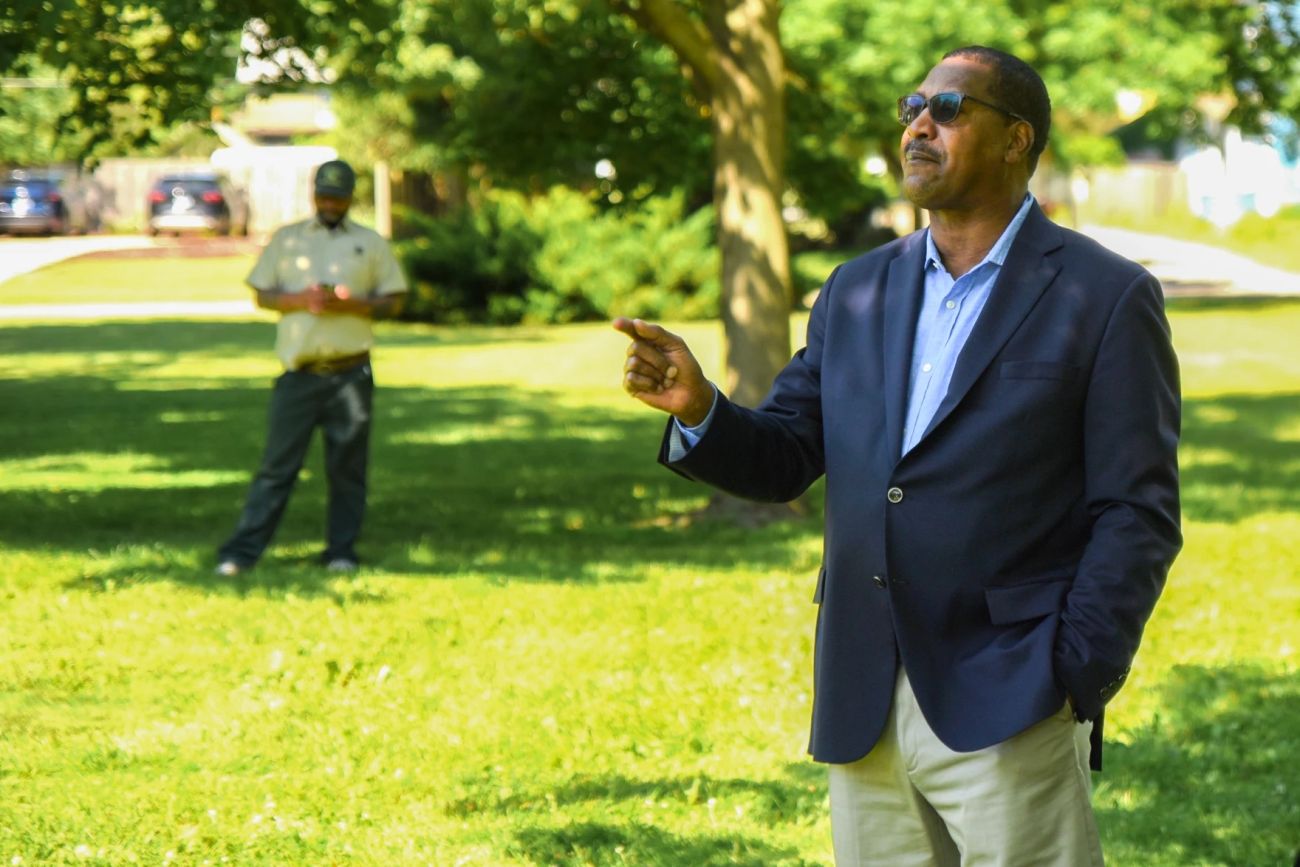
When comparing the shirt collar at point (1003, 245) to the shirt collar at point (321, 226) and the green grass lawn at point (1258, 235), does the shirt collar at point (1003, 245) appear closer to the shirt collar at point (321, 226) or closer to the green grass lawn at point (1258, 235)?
the shirt collar at point (321, 226)

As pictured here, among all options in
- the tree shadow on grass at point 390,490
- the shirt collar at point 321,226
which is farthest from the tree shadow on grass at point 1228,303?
the shirt collar at point 321,226

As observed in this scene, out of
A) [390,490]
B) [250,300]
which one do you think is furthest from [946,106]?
[250,300]

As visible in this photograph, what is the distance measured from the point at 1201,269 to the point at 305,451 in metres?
38.4

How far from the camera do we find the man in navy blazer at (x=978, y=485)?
339 centimetres

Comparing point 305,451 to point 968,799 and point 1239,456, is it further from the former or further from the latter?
point 1239,456

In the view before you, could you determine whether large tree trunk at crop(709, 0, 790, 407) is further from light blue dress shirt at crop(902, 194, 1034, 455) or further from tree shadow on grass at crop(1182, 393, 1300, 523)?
light blue dress shirt at crop(902, 194, 1034, 455)

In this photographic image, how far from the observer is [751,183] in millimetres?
12961

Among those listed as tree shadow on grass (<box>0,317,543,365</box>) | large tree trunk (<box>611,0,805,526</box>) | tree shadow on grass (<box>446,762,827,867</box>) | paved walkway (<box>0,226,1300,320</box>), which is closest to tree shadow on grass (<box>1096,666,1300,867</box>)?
tree shadow on grass (<box>446,762,827,867</box>)

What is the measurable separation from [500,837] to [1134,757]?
2367 mm

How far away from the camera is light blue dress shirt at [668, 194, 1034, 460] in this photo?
11.5ft

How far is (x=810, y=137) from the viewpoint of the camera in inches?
659

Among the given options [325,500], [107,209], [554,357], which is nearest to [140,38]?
[325,500]

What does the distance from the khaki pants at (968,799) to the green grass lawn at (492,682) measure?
7.80 ft

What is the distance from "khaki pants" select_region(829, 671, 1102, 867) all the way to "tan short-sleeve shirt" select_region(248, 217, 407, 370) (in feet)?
22.9
